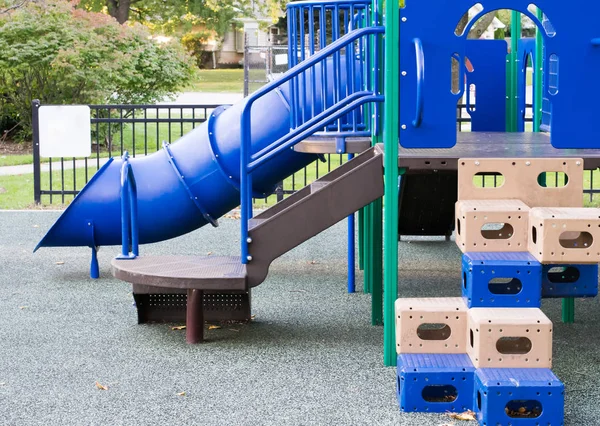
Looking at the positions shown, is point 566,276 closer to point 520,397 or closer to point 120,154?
point 520,397

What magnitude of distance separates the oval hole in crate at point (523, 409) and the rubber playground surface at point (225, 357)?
6.3 inches

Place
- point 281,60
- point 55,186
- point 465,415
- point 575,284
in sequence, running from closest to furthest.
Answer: point 465,415 < point 575,284 < point 55,186 < point 281,60

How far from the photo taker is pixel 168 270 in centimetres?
638

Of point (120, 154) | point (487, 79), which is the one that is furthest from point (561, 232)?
point (120, 154)

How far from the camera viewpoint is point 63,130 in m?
12.1

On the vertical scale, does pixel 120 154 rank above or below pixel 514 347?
above

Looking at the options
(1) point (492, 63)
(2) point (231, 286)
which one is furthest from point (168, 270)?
(1) point (492, 63)

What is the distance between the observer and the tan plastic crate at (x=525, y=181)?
5.59 m

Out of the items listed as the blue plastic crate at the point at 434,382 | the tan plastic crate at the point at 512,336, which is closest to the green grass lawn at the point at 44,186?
the blue plastic crate at the point at 434,382

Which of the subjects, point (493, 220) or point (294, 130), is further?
point (294, 130)

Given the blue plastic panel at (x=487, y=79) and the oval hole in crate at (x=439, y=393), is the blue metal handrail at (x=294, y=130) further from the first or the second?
the blue plastic panel at (x=487, y=79)

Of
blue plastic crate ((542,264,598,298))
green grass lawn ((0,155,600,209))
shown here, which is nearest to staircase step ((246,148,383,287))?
blue plastic crate ((542,264,598,298))

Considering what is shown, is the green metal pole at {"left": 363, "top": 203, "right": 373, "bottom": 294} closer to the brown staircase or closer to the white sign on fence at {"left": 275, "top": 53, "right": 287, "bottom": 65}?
the brown staircase

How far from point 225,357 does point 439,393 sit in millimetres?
1508
